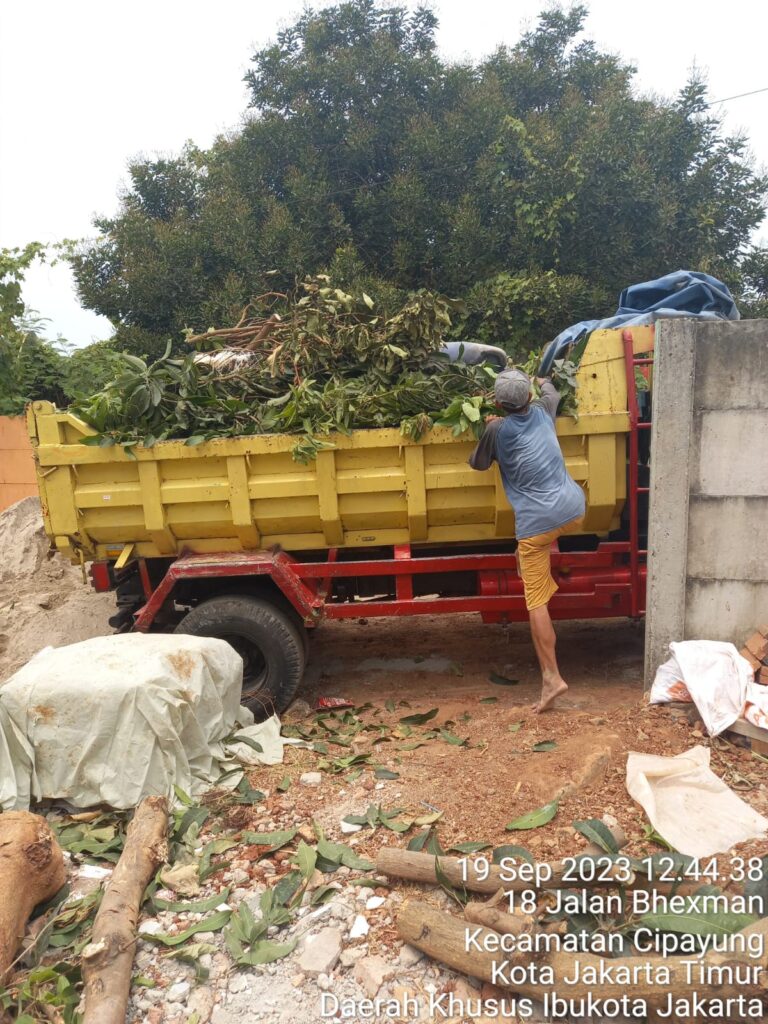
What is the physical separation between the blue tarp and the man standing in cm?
52

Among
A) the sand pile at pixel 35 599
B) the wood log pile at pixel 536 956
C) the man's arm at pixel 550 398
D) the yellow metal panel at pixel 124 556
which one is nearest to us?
the wood log pile at pixel 536 956

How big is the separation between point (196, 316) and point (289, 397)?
5659 mm

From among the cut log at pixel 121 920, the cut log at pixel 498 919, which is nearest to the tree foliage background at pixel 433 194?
the cut log at pixel 121 920

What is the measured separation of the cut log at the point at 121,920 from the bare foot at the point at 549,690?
80.5 inches

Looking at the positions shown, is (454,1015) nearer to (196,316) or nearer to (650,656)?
(650,656)

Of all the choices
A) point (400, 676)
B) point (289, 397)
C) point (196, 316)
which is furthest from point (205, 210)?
point (400, 676)

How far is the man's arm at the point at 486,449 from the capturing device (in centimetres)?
402

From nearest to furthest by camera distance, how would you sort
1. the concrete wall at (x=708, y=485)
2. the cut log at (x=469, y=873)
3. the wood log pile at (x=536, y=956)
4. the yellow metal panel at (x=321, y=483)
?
the wood log pile at (x=536, y=956) → the cut log at (x=469, y=873) → the concrete wall at (x=708, y=485) → the yellow metal panel at (x=321, y=483)

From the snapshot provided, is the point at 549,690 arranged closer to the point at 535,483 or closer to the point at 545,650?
the point at 545,650

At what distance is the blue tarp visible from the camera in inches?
179

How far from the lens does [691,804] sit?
2.95 meters

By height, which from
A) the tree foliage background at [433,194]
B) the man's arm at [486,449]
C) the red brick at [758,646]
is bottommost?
the red brick at [758,646]

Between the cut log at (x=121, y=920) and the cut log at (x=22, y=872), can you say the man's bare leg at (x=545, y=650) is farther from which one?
the cut log at (x=22, y=872)

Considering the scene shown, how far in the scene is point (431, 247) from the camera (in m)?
9.60
